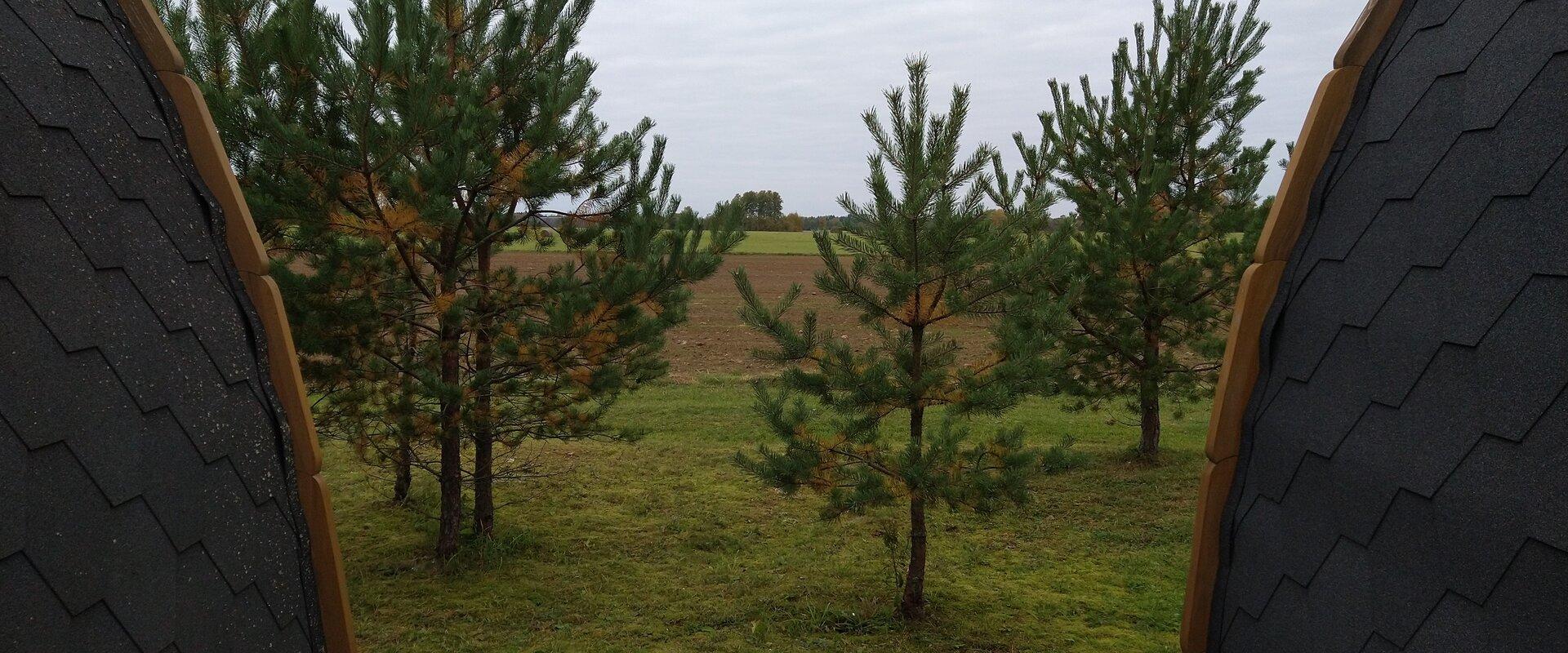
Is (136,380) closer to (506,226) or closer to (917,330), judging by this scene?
(917,330)

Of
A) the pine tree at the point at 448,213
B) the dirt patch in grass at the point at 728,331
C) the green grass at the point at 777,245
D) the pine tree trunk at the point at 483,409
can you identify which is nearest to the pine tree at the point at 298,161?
the pine tree at the point at 448,213

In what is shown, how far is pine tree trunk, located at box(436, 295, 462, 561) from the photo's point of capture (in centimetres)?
610

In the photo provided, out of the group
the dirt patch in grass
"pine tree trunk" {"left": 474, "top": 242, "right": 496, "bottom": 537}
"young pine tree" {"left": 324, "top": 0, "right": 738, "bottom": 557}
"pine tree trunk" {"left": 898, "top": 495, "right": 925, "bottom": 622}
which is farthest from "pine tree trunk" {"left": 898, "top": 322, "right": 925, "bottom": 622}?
"pine tree trunk" {"left": 474, "top": 242, "right": 496, "bottom": 537}

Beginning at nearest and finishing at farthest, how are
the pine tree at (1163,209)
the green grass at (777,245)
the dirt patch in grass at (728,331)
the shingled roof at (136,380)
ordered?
the shingled roof at (136,380)
the pine tree at (1163,209)
the dirt patch in grass at (728,331)
the green grass at (777,245)

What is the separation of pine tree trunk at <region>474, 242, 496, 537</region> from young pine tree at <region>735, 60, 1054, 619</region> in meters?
1.98

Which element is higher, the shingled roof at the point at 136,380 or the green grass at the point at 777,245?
the green grass at the point at 777,245

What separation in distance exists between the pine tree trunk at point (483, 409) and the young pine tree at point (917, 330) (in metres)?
1.98

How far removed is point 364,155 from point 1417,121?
535 centimetres

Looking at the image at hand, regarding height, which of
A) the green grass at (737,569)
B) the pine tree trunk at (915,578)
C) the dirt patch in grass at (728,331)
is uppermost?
the dirt patch in grass at (728,331)

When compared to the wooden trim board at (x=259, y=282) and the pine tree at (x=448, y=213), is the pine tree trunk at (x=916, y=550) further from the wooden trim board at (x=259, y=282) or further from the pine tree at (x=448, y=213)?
the wooden trim board at (x=259, y=282)

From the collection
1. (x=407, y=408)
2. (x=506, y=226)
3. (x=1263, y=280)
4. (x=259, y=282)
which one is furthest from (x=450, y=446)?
(x=1263, y=280)

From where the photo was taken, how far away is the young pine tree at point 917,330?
17.2 ft

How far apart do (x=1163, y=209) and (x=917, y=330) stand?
4504mm

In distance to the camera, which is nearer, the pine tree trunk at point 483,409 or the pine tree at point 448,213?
the pine tree at point 448,213
